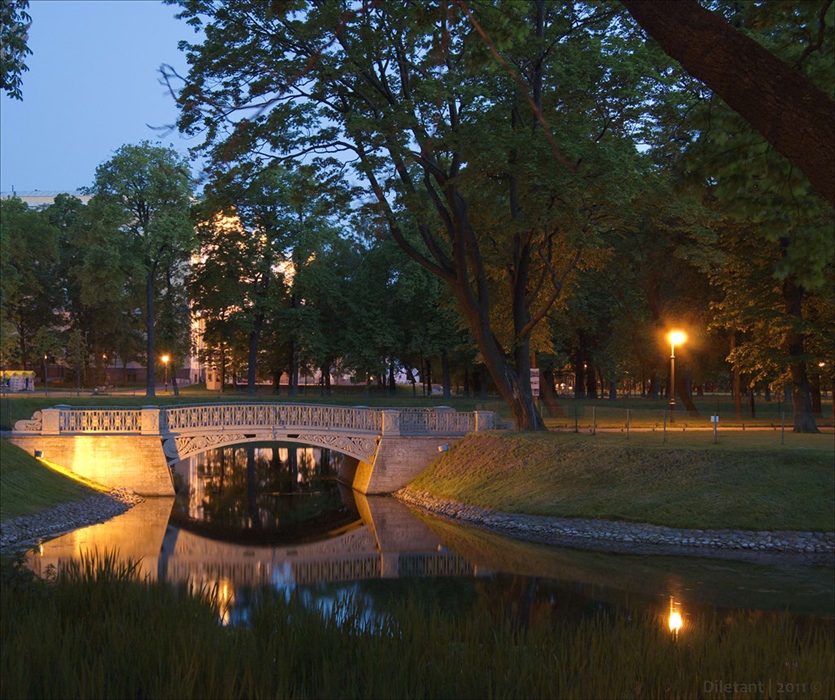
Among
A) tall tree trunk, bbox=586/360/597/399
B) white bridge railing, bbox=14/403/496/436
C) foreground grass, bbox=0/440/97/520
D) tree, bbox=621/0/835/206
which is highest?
tree, bbox=621/0/835/206

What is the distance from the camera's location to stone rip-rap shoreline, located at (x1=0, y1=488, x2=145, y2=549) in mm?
22359

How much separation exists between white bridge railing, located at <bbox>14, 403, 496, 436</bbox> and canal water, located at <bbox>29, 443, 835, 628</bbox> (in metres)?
2.72

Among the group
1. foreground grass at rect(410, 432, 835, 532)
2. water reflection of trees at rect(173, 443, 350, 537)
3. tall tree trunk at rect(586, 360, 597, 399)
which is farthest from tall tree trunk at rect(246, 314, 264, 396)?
foreground grass at rect(410, 432, 835, 532)

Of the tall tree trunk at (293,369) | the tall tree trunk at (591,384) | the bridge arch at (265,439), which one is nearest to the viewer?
the bridge arch at (265,439)

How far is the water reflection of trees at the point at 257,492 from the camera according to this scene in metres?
28.1

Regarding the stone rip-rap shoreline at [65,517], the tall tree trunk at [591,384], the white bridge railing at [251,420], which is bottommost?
the stone rip-rap shoreline at [65,517]

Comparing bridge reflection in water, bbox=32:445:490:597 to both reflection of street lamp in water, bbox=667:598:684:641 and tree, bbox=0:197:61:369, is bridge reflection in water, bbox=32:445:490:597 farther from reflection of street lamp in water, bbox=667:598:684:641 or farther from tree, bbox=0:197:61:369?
tree, bbox=0:197:61:369

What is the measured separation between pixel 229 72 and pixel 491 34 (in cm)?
1937

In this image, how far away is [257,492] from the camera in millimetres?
34656

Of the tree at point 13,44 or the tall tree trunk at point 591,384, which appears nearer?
the tree at point 13,44

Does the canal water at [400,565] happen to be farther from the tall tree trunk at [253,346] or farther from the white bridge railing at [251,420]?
the tall tree trunk at [253,346]

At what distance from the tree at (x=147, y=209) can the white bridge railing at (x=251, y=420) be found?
826 inches

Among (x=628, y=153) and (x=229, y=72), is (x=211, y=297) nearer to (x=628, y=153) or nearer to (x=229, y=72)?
(x=229, y=72)

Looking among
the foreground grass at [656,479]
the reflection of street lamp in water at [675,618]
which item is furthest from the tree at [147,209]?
the reflection of street lamp in water at [675,618]
